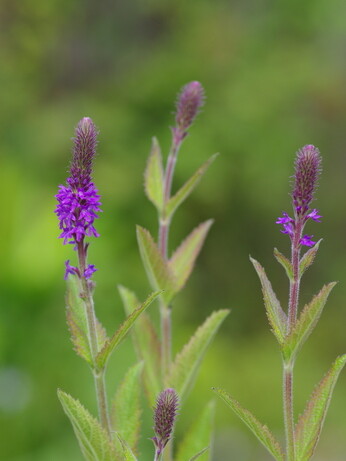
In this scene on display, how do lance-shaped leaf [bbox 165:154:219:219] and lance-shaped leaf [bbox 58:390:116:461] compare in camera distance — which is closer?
lance-shaped leaf [bbox 58:390:116:461]

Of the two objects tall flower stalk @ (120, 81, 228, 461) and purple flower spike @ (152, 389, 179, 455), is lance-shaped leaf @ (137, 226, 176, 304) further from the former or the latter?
purple flower spike @ (152, 389, 179, 455)

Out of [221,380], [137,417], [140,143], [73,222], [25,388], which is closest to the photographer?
[73,222]

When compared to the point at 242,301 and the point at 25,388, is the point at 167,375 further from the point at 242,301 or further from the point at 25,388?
the point at 242,301

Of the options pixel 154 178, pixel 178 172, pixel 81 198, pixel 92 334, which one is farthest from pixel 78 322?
pixel 178 172

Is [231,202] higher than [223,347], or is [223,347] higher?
[231,202]

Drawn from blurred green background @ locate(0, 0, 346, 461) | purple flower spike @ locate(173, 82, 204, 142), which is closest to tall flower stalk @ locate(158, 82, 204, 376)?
purple flower spike @ locate(173, 82, 204, 142)

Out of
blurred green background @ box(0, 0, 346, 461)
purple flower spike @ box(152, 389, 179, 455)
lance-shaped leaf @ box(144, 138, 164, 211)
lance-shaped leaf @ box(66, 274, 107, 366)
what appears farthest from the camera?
blurred green background @ box(0, 0, 346, 461)

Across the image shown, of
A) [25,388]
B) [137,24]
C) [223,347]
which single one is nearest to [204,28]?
[137,24]

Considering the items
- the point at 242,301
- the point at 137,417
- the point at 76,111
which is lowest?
the point at 137,417
